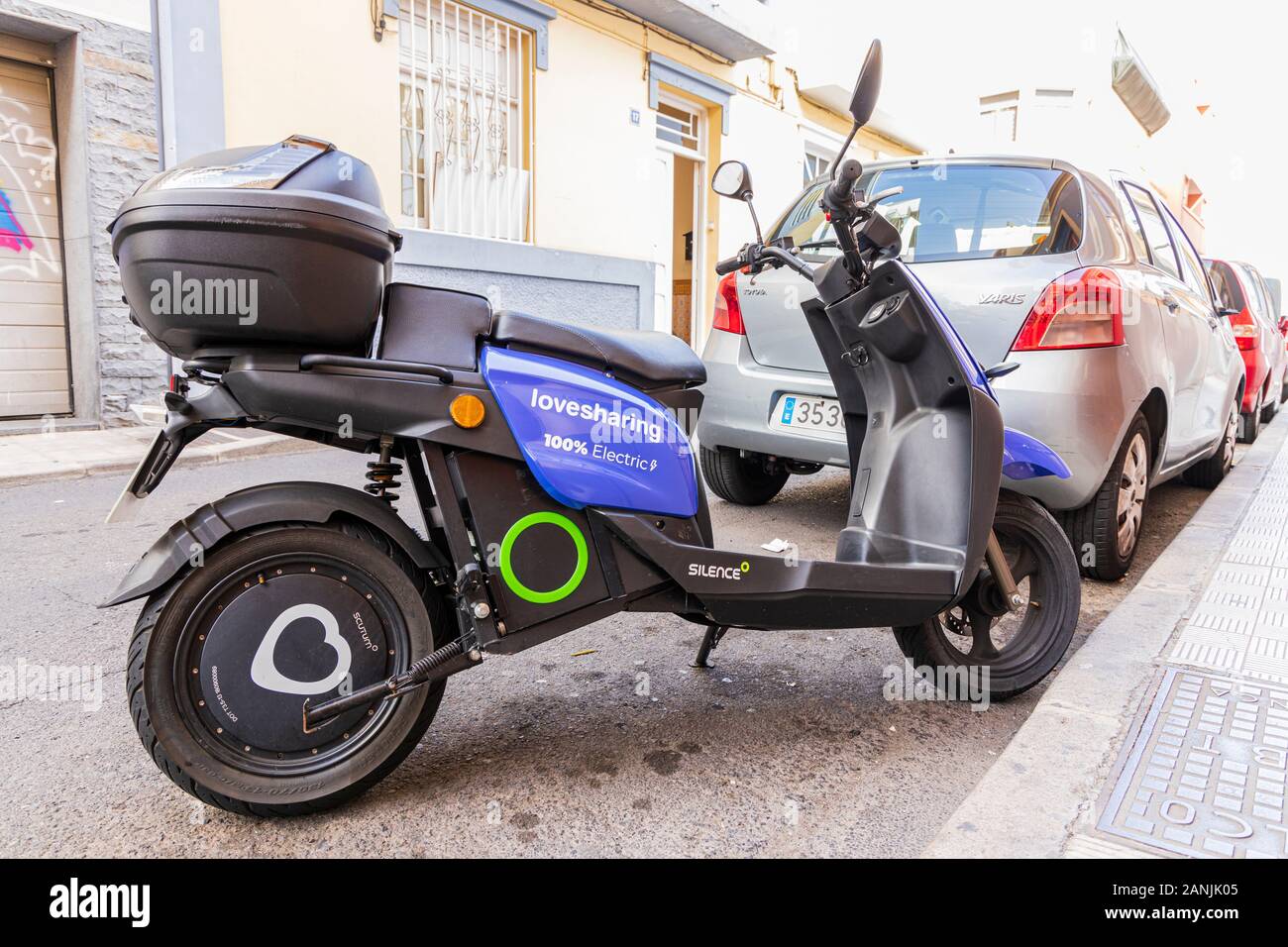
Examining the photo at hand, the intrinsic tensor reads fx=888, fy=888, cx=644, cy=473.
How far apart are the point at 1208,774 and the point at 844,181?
1.59 m

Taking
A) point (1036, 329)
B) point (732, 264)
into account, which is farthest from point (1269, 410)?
point (732, 264)

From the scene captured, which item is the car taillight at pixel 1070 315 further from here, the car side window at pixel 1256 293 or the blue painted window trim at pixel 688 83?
the blue painted window trim at pixel 688 83

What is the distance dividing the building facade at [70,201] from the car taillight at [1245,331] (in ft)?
30.9

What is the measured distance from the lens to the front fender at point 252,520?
5.68 feet

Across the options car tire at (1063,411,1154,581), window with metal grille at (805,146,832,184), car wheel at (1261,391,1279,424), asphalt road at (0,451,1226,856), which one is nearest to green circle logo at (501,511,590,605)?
asphalt road at (0,451,1226,856)

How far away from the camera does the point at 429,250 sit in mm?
7945

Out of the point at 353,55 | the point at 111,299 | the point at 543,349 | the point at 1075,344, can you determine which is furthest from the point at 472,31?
the point at 543,349

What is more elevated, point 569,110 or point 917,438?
point 569,110

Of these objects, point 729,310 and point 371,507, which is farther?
point 729,310

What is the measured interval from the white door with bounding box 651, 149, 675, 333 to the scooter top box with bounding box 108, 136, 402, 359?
9050 millimetres

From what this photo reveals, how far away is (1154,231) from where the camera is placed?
4.45 metres

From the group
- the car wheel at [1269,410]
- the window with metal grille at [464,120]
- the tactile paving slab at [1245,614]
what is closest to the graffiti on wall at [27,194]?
the window with metal grille at [464,120]

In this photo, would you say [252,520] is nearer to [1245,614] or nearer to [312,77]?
[1245,614]
